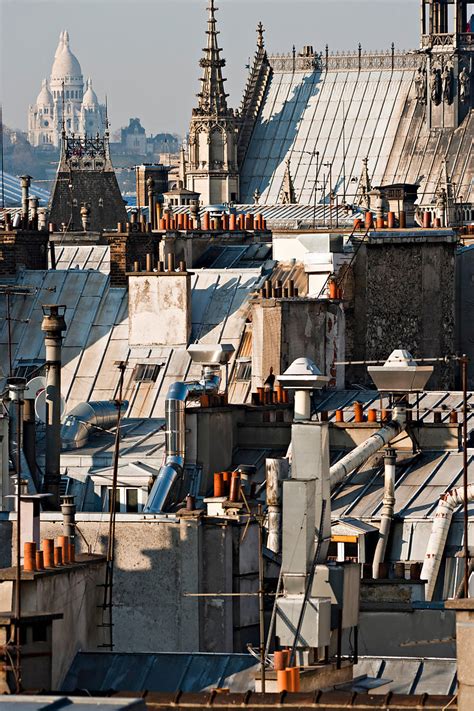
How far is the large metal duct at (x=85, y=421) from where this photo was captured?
47750 millimetres

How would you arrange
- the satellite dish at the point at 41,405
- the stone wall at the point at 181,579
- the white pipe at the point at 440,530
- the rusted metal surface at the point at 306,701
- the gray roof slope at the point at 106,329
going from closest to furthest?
the rusted metal surface at the point at 306,701
the stone wall at the point at 181,579
the white pipe at the point at 440,530
the satellite dish at the point at 41,405
the gray roof slope at the point at 106,329

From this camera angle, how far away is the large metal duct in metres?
47.8

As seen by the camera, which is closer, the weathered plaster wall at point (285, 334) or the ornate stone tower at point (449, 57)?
the weathered plaster wall at point (285, 334)

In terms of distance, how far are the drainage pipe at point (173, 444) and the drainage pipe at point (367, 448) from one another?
2.12 meters

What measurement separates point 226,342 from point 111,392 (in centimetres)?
223

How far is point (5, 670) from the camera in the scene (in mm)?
26578

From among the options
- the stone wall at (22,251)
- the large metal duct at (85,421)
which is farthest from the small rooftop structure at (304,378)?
the stone wall at (22,251)

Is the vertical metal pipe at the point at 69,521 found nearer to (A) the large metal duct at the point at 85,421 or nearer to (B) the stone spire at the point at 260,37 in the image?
(A) the large metal duct at the point at 85,421

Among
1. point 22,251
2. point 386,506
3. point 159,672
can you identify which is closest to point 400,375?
point 386,506

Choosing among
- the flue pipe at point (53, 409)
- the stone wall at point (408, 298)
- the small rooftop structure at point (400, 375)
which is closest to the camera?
the flue pipe at point (53, 409)

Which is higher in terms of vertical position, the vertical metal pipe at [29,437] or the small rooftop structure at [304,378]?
the small rooftop structure at [304,378]

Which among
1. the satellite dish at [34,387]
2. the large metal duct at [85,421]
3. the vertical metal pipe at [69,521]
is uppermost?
the satellite dish at [34,387]

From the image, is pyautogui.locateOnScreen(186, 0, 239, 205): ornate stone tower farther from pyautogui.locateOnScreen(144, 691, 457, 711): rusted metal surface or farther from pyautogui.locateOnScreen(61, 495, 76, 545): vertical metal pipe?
pyautogui.locateOnScreen(144, 691, 457, 711): rusted metal surface

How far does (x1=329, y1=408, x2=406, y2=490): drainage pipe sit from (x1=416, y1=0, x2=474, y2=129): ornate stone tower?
113 metres
